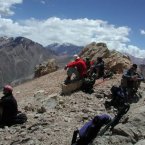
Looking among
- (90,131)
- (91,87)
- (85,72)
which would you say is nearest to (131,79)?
(91,87)

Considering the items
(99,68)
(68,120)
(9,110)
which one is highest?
(99,68)

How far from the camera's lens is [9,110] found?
808 inches

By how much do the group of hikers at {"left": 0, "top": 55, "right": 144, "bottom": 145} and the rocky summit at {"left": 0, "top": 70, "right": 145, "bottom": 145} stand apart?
0.43 m

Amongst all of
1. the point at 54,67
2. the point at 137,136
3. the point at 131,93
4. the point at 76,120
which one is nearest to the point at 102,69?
the point at 131,93

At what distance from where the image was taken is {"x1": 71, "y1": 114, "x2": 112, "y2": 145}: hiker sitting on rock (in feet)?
51.9

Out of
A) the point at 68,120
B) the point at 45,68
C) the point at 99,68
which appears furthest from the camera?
the point at 45,68

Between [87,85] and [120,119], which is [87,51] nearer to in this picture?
[87,85]

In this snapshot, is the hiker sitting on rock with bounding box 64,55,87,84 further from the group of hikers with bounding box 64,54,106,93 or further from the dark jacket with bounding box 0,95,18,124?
the dark jacket with bounding box 0,95,18,124

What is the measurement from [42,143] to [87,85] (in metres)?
10.2

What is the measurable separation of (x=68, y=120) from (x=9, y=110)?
3121mm

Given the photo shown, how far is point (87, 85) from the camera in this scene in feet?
89.1

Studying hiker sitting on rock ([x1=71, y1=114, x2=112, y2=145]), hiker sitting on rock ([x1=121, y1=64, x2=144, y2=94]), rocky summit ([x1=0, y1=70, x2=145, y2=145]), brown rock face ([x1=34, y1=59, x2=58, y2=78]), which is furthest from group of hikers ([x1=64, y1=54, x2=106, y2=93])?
brown rock face ([x1=34, y1=59, x2=58, y2=78])

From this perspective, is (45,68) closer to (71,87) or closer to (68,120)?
(71,87)

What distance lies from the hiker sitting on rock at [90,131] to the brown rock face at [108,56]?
16638 mm
